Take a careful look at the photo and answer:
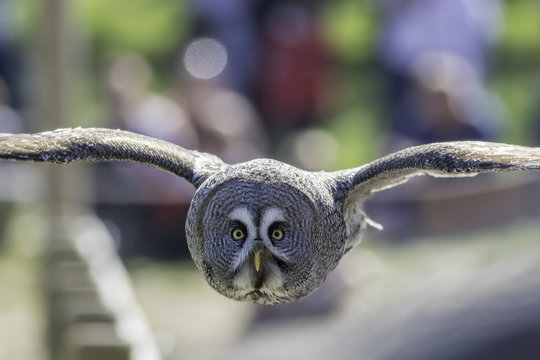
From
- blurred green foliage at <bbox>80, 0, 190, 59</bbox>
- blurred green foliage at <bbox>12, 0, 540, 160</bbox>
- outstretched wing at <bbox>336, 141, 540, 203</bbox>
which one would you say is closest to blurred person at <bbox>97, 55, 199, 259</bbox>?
blurred green foliage at <bbox>12, 0, 540, 160</bbox>

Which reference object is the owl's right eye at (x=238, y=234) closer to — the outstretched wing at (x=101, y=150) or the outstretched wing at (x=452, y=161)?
the outstretched wing at (x=101, y=150)

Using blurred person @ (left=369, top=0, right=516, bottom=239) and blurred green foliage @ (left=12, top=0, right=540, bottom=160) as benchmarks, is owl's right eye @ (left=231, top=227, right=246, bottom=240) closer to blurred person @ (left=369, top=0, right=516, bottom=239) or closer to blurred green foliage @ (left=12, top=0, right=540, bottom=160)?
blurred person @ (left=369, top=0, right=516, bottom=239)

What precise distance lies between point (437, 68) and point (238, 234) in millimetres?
5600

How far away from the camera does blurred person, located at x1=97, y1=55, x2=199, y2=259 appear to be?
10.5 meters

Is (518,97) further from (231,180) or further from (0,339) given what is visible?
(231,180)

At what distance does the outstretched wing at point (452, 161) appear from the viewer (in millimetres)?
5441

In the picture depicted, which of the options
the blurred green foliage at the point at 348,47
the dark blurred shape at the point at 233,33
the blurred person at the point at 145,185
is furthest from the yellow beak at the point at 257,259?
the blurred green foliage at the point at 348,47

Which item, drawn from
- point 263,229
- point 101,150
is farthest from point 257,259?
point 101,150

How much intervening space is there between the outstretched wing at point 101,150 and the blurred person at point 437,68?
4.40m

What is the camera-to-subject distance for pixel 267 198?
18.3 ft

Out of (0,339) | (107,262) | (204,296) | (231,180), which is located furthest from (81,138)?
(204,296)

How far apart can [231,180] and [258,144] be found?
17.5 ft

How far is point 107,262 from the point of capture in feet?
27.8

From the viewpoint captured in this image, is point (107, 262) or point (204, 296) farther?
point (204, 296)
